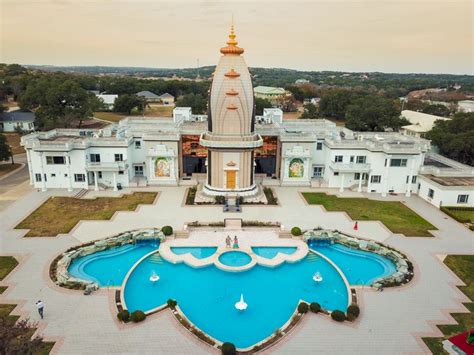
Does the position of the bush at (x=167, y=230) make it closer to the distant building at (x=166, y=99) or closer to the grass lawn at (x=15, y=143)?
the grass lawn at (x=15, y=143)

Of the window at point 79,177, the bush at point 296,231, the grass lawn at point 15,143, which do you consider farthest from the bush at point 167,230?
the grass lawn at point 15,143

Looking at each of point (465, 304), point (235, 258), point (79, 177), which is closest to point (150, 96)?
point (79, 177)

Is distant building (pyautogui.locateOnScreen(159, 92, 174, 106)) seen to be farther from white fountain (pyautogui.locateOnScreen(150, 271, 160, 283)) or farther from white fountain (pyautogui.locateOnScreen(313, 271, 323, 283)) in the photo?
white fountain (pyautogui.locateOnScreen(313, 271, 323, 283))

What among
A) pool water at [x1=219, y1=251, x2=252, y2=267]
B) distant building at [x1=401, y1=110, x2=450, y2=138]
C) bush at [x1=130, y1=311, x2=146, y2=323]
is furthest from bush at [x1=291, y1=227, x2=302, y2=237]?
distant building at [x1=401, y1=110, x2=450, y2=138]

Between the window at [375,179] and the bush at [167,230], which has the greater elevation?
the window at [375,179]

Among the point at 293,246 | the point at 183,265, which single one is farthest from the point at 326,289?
the point at 183,265

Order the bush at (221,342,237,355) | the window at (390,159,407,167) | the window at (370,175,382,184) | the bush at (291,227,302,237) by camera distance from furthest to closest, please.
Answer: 1. the window at (370,175,382,184)
2. the window at (390,159,407,167)
3. the bush at (291,227,302,237)
4. the bush at (221,342,237,355)

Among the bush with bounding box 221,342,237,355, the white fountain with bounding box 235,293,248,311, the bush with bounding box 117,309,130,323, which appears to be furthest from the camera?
the white fountain with bounding box 235,293,248,311
